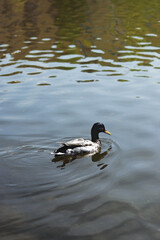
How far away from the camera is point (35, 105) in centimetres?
1327

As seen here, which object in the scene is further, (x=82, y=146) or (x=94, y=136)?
(x=94, y=136)

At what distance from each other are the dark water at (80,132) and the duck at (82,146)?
0.83ft

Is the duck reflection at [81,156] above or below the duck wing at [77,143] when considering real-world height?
below

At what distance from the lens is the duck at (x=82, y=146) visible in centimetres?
928

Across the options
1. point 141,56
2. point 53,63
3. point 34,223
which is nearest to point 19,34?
point 53,63

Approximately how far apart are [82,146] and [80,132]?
4.44 feet

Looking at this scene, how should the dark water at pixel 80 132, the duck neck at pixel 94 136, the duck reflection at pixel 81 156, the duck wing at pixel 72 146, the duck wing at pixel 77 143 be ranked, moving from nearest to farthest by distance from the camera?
1. the dark water at pixel 80 132
2. the duck reflection at pixel 81 156
3. the duck wing at pixel 72 146
4. the duck wing at pixel 77 143
5. the duck neck at pixel 94 136

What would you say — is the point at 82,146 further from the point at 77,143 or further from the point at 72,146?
the point at 72,146

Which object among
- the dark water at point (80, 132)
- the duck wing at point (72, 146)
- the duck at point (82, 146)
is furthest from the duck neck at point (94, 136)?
the duck wing at point (72, 146)

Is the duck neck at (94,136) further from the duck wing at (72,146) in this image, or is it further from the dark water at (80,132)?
the duck wing at (72,146)

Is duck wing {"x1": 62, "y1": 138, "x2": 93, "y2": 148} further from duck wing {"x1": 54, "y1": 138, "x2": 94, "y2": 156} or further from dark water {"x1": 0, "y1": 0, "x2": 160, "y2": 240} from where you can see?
dark water {"x1": 0, "y1": 0, "x2": 160, "y2": 240}

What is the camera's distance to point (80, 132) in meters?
11.0

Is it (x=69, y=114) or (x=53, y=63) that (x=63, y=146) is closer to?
(x=69, y=114)

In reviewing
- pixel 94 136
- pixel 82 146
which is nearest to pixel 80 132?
pixel 94 136
